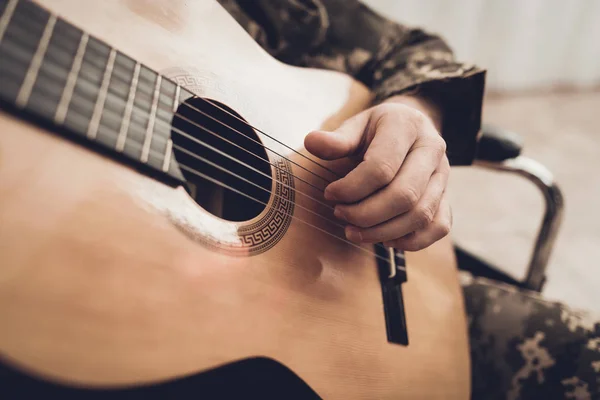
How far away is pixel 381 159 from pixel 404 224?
0.31ft

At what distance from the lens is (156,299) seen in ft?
1.31

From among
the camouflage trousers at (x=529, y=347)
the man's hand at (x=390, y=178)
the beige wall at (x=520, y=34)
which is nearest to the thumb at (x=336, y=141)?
the man's hand at (x=390, y=178)

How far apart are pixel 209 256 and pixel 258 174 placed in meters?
0.17

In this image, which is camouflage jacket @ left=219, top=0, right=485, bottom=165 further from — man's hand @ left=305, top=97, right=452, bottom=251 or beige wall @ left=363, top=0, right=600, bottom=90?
beige wall @ left=363, top=0, right=600, bottom=90

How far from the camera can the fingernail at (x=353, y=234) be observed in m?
0.58

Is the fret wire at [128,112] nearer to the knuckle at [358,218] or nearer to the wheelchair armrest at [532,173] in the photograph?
the knuckle at [358,218]

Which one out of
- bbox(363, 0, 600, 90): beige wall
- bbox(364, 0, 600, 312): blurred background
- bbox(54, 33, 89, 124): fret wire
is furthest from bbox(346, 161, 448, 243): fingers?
bbox(363, 0, 600, 90): beige wall

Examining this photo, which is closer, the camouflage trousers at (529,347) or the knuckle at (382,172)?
the knuckle at (382,172)

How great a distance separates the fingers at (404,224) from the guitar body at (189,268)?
0.15 ft

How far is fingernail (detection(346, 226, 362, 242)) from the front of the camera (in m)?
0.58

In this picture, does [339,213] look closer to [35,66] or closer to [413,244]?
[413,244]

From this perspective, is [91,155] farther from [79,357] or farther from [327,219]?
[327,219]

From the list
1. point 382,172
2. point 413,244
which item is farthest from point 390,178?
point 413,244

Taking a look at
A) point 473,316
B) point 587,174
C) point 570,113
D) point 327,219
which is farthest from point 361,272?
point 570,113
